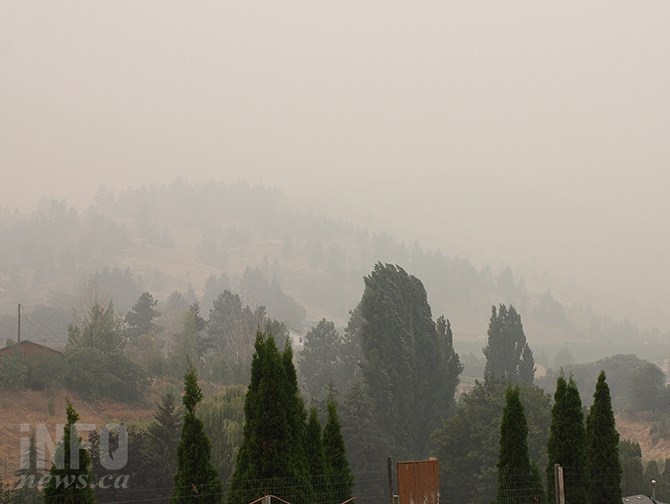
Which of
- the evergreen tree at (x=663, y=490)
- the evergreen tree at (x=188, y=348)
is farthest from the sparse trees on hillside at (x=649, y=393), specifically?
the evergreen tree at (x=188, y=348)

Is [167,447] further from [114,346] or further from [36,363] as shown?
[114,346]

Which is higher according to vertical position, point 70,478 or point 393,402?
point 393,402

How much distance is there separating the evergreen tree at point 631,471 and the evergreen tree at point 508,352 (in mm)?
21386

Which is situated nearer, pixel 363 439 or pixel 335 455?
pixel 335 455

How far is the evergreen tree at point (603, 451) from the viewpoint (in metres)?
23.7

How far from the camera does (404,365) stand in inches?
2255

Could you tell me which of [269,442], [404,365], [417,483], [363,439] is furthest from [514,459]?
[404,365]

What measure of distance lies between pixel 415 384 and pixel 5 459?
23038mm

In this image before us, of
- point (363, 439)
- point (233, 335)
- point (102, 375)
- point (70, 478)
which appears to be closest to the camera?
point (70, 478)

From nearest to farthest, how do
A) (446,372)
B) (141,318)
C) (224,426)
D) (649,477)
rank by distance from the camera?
(224,426) < (649,477) < (446,372) < (141,318)

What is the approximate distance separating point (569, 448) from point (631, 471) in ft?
105

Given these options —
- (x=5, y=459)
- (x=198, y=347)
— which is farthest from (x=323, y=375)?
(x=5, y=459)

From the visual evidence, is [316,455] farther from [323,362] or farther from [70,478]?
[323,362]

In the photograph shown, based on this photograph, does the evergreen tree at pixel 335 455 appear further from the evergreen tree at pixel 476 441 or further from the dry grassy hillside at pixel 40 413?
the dry grassy hillside at pixel 40 413
